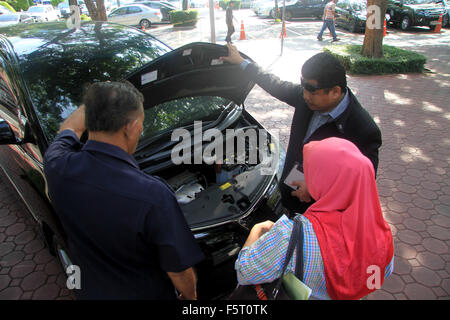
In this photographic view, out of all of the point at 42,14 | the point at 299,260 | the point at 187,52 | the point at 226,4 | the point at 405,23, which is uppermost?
the point at 226,4

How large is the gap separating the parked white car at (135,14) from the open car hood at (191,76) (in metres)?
17.7

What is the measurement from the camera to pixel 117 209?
3.60ft

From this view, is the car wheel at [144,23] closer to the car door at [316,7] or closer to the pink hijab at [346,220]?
the car door at [316,7]

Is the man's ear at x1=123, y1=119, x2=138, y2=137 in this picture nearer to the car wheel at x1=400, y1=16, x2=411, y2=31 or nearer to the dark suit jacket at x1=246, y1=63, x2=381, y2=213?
the dark suit jacket at x1=246, y1=63, x2=381, y2=213

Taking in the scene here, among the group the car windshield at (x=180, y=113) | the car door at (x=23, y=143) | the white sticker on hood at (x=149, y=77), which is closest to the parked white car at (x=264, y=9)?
the car windshield at (x=180, y=113)

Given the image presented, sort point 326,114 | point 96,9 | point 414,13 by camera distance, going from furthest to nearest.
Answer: point 414,13, point 96,9, point 326,114

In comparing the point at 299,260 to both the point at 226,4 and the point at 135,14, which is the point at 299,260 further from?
the point at 226,4

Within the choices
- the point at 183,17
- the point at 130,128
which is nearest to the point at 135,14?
the point at 183,17

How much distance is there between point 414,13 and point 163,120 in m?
14.9

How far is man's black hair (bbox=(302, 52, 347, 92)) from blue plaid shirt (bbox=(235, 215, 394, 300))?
38.2 inches

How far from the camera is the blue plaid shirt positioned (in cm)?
125

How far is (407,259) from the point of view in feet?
9.16

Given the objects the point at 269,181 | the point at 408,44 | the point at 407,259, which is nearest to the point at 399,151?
the point at 407,259
